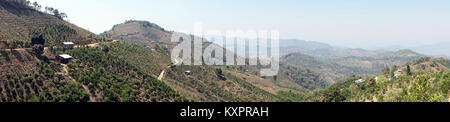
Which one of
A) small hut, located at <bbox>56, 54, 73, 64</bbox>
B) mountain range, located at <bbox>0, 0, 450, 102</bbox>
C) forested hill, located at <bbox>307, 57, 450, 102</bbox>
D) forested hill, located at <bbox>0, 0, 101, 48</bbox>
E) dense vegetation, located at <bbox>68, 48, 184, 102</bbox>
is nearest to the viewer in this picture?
forested hill, located at <bbox>307, 57, 450, 102</bbox>

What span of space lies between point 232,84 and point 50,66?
56.4 metres

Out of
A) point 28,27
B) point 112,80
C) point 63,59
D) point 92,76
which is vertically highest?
point 28,27

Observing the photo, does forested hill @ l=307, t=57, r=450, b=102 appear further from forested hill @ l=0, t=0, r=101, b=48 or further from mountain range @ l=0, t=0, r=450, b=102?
forested hill @ l=0, t=0, r=101, b=48

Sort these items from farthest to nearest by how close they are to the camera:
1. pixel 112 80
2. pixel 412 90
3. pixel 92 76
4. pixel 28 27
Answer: pixel 28 27, pixel 112 80, pixel 92 76, pixel 412 90

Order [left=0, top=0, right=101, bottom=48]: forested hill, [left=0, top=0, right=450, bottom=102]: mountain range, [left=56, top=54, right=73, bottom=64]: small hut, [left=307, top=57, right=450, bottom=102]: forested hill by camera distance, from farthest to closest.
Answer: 1. [left=0, top=0, right=101, bottom=48]: forested hill
2. [left=56, top=54, right=73, bottom=64]: small hut
3. [left=0, top=0, right=450, bottom=102]: mountain range
4. [left=307, top=57, right=450, bottom=102]: forested hill

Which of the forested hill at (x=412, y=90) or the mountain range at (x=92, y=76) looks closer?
the forested hill at (x=412, y=90)

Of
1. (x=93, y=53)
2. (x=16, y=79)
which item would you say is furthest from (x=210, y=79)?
(x=16, y=79)

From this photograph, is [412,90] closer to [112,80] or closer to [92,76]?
[112,80]

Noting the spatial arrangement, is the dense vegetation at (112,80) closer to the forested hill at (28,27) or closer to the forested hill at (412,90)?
the forested hill at (28,27)

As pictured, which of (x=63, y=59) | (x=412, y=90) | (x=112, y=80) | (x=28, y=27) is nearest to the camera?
(x=412, y=90)

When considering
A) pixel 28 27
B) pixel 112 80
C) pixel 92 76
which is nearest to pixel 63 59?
pixel 92 76

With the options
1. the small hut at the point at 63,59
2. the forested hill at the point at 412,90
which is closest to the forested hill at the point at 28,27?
the small hut at the point at 63,59

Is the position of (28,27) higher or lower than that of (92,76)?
higher

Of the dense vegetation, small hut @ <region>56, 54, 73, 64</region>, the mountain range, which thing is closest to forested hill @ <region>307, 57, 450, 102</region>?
the mountain range
